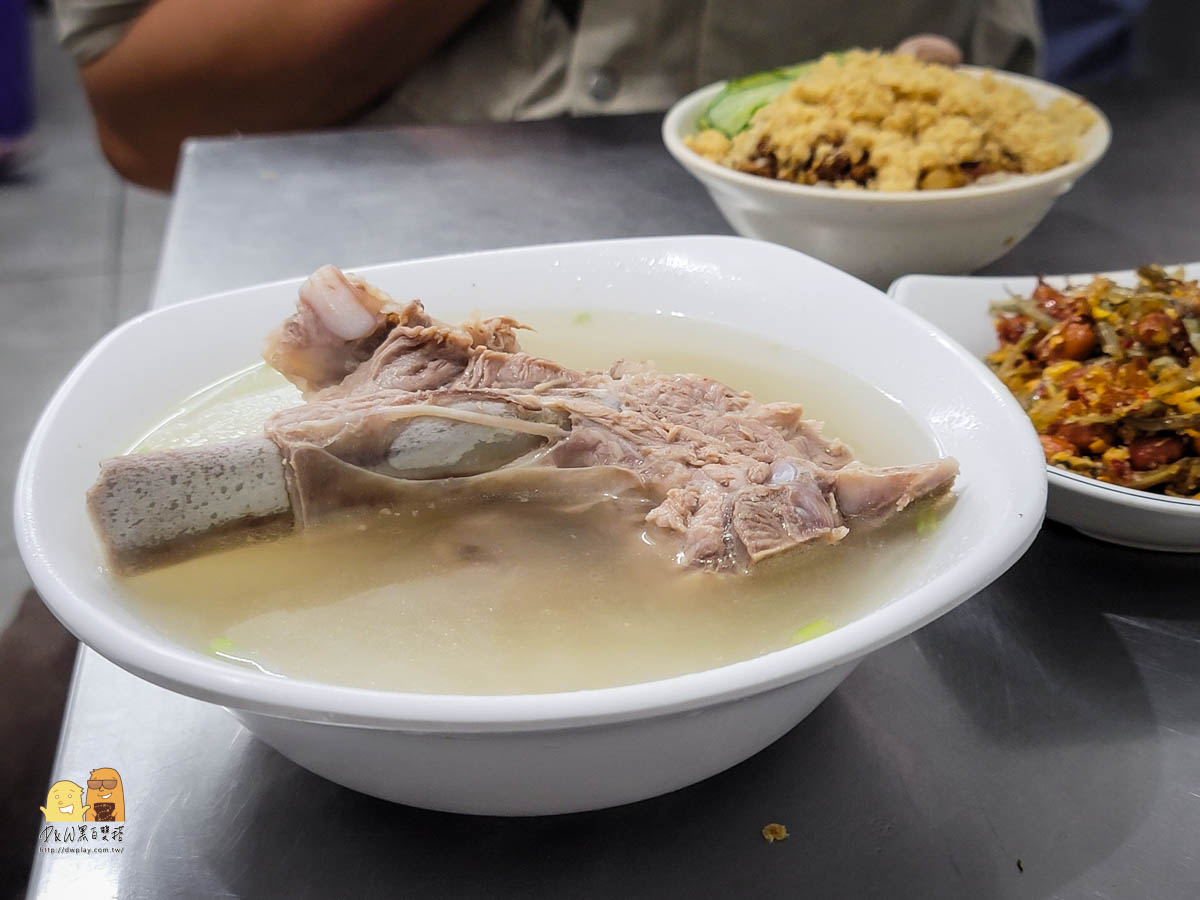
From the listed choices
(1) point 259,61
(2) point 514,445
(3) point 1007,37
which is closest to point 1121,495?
Answer: (2) point 514,445

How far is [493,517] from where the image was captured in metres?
0.84

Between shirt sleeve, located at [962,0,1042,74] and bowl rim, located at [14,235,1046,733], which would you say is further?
shirt sleeve, located at [962,0,1042,74]

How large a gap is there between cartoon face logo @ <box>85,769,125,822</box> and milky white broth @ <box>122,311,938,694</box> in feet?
0.47

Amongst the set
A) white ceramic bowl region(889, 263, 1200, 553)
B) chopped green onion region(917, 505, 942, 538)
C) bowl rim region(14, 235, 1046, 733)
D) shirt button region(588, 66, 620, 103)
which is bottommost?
shirt button region(588, 66, 620, 103)

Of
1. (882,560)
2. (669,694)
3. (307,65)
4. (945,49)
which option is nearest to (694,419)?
(882,560)

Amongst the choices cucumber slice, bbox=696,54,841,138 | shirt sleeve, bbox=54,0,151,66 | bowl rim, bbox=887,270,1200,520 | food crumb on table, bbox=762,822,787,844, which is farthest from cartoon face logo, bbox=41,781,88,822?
shirt sleeve, bbox=54,0,151,66

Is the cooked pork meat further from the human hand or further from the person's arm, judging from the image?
the person's arm

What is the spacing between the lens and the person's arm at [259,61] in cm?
203

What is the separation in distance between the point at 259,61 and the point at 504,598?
1.70 metres

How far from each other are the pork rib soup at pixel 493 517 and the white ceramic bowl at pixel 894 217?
0.43 meters

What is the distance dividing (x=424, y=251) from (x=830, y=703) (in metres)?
1.08

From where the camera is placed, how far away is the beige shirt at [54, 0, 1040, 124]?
201cm

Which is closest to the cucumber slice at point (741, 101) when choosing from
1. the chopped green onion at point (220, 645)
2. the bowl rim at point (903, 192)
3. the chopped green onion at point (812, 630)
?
the bowl rim at point (903, 192)

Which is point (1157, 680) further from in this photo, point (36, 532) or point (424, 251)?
point (424, 251)
